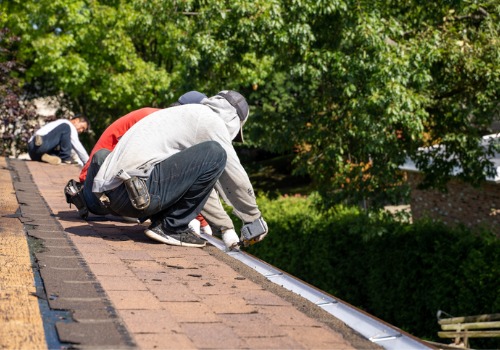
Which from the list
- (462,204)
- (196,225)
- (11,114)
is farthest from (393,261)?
(11,114)

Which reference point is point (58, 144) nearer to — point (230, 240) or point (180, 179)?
point (230, 240)

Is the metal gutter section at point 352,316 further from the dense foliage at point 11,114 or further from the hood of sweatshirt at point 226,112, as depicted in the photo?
the dense foliage at point 11,114

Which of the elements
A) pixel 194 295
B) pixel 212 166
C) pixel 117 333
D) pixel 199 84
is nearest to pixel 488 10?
pixel 199 84

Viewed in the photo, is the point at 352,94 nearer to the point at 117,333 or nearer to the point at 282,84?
→ the point at 117,333

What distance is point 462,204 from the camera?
19016 mm

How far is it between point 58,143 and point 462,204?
34.2 ft

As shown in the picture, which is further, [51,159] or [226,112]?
[51,159]

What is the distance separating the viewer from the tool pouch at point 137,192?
17.0ft

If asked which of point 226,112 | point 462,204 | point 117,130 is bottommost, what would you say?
point 462,204

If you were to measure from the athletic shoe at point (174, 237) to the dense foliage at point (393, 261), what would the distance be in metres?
7.54

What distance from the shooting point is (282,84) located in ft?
86.7

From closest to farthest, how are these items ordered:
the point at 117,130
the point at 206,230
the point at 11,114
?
1. the point at 206,230
2. the point at 117,130
3. the point at 11,114


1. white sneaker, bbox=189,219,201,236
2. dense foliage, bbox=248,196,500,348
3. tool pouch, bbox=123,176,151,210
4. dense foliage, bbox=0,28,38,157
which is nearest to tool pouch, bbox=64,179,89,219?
white sneaker, bbox=189,219,201,236

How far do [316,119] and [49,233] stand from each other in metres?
8.68
